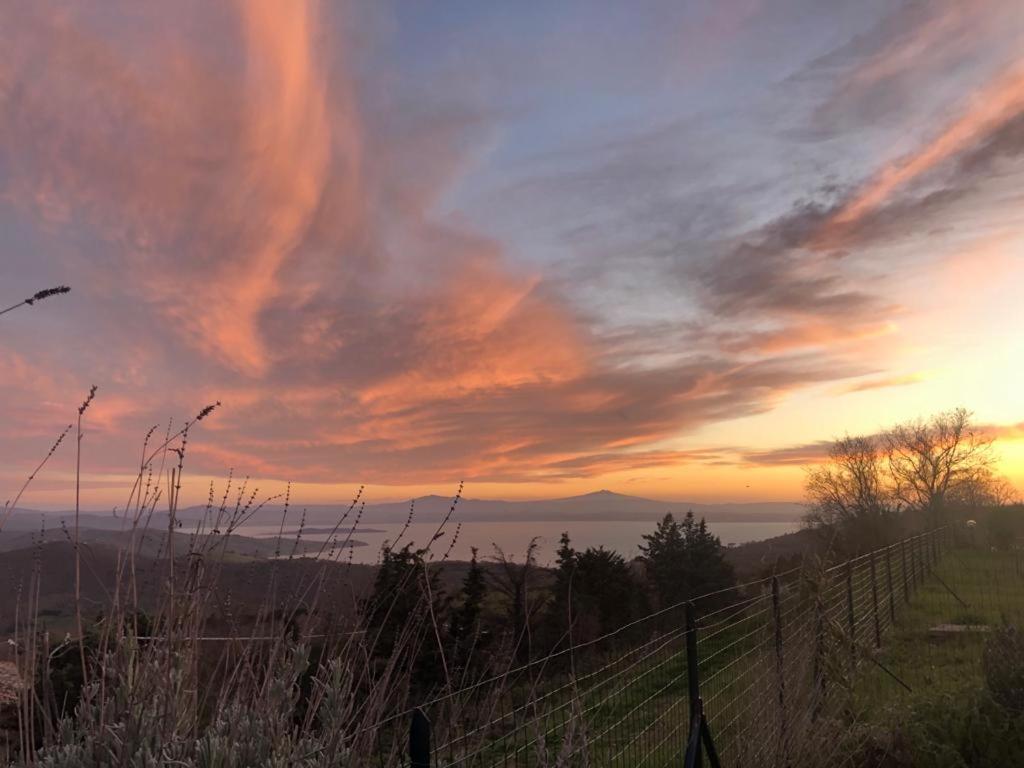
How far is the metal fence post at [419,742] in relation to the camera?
2.00 m

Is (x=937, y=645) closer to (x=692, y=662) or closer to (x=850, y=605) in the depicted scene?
(x=850, y=605)

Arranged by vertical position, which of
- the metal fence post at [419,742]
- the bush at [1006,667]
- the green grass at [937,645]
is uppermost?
the metal fence post at [419,742]

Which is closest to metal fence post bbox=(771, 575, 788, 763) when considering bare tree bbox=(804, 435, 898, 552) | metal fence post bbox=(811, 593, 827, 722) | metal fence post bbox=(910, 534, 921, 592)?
metal fence post bbox=(811, 593, 827, 722)

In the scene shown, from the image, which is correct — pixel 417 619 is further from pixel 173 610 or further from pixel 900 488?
pixel 900 488

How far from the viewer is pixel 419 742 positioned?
2.02 metres

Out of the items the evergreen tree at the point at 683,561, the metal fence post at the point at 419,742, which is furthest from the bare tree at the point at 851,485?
the metal fence post at the point at 419,742

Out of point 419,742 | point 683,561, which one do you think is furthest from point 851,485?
point 419,742

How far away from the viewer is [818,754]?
4805 millimetres

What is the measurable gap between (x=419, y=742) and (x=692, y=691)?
2.43 m

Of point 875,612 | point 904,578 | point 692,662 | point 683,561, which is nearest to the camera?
point 692,662

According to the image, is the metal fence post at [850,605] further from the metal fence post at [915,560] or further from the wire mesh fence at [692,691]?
the metal fence post at [915,560]

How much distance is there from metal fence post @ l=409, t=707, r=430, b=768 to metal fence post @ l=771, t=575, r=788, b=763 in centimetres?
347

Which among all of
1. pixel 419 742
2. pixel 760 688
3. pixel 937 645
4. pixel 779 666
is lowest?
pixel 937 645

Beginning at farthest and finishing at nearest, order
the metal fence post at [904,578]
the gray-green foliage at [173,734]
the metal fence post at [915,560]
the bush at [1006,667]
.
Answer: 1. the metal fence post at [915,560]
2. the metal fence post at [904,578]
3. the bush at [1006,667]
4. the gray-green foliage at [173,734]
